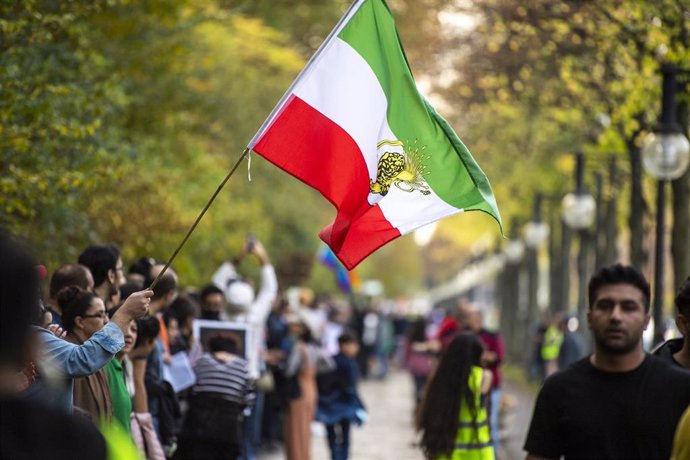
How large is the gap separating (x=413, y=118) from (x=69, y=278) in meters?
2.16

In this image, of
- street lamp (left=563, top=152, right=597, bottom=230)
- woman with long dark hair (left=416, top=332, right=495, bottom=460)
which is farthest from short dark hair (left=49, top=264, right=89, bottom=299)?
street lamp (left=563, top=152, right=597, bottom=230)

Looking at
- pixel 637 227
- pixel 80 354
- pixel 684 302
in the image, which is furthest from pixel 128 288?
pixel 637 227

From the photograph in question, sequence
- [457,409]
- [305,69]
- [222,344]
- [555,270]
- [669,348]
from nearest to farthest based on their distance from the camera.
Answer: [669,348] < [305,69] < [457,409] < [222,344] < [555,270]

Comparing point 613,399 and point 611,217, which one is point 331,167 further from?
point 611,217

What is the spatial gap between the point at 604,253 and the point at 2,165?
19.7m

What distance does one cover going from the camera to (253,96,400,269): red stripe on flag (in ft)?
28.0

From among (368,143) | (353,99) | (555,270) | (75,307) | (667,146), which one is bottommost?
(75,307)

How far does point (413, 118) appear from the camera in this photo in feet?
28.7

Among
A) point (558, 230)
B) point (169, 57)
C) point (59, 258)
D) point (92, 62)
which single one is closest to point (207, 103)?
point (169, 57)

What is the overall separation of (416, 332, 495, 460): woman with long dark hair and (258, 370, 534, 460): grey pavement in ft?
13.2

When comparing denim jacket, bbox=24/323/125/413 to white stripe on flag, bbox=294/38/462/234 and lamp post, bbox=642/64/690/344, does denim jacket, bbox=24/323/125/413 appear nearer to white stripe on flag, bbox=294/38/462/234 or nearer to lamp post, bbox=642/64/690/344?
white stripe on flag, bbox=294/38/462/234

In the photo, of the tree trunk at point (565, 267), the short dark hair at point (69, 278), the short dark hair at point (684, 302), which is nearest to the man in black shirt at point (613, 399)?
the short dark hair at point (684, 302)

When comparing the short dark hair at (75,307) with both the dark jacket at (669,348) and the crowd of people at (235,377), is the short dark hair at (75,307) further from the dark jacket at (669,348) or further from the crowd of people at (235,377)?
the dark jacket at (669,348)

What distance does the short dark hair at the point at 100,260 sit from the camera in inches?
392
